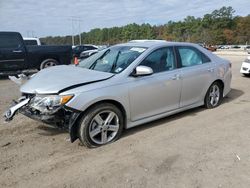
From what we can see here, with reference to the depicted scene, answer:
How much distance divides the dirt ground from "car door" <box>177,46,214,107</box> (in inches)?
19.1

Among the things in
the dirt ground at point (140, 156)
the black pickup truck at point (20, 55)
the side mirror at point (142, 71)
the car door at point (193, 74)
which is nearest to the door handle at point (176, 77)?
the car door at point (193, 74)

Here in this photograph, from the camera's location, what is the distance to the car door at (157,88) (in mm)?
4633

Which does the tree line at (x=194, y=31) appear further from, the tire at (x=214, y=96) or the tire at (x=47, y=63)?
the tire at (x=214, y=96)

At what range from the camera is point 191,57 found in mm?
5734

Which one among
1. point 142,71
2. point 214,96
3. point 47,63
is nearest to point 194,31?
point 47,63

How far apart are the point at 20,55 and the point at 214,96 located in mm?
8715

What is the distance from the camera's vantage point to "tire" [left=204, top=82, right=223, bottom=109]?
6.17 metres

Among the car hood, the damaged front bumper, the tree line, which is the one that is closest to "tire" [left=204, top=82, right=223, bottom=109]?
the car hood

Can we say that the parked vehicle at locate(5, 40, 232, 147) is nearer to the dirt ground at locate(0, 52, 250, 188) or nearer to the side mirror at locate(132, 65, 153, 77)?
the side mirror at locate(132, 65, 153, 77)

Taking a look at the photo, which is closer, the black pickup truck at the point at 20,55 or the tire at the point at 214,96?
the tire at the point at 214,96

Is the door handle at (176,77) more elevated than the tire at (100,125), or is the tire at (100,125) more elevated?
the door handle at (176,77)

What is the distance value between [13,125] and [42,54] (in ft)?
25.9

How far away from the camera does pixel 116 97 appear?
4355mm

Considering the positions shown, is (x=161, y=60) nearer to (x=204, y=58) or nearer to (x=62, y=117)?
(x=204, y=58)
